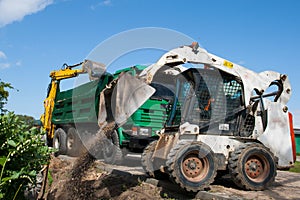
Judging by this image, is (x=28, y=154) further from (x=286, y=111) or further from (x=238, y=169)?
(x=286, y=111)

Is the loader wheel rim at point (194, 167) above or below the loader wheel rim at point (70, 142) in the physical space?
below

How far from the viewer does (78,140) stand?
12531 millimetres

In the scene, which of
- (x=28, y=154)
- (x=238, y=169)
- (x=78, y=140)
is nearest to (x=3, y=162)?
(x=28, y=154)

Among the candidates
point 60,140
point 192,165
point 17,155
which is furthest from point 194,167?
point 60,140

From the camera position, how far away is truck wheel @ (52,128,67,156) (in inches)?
516

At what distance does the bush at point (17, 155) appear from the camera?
290 centimetres

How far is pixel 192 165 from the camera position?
6023mm

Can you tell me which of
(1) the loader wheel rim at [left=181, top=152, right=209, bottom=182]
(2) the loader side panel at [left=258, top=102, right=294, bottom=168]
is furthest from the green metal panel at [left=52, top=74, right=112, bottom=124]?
(2) the loader side panel at [left=258, top=102, right=294, bottom=168]

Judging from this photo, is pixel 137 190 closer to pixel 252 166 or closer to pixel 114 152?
pixel 252 166

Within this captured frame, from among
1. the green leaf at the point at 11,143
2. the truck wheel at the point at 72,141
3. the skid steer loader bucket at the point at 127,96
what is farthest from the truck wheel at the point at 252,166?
the truck wheel at the point at 72,141

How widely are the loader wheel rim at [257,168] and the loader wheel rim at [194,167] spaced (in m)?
0.83

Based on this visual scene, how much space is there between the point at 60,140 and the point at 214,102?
8.41 meters

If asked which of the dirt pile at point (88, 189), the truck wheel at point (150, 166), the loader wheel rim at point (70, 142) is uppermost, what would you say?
the loader wheel rim at point (70, 142)

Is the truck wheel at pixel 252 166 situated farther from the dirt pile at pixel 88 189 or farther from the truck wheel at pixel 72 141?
the truck wheel at pixel 72 141
